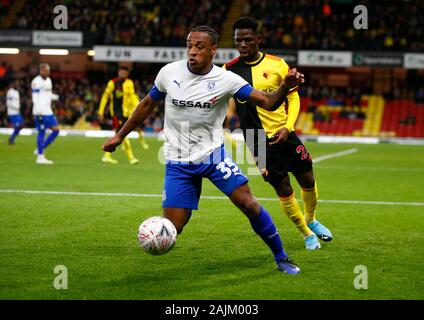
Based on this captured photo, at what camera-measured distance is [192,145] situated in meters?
6.70

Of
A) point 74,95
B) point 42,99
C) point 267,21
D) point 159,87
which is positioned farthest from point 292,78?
point 74,95

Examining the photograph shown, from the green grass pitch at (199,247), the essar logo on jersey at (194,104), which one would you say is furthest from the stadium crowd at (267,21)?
the essar logo on jersey at (194,104)

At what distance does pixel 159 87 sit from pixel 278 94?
3.66ft

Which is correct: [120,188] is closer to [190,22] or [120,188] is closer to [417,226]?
[417,226]

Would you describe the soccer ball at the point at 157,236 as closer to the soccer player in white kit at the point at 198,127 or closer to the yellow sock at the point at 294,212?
the soccer player in white kit at the point at 198,127

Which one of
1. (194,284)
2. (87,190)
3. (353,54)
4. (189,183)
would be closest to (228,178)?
(189,183)

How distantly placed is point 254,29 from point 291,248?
2.48 metres

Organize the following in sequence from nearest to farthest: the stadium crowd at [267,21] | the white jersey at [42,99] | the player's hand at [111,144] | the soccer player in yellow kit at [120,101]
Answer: the player's hand at [111,144] < the white jersey at [42,99] < the soccer player in yellow kit at [120,101] < the stadium crowd at [267,21]

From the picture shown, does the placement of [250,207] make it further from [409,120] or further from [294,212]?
[409,120]

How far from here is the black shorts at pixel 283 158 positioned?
→ 815 centimetres

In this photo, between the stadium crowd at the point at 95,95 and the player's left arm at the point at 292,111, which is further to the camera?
the stadium crowd at the point at 95,95

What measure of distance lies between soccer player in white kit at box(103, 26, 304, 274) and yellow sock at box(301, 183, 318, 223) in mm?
1818

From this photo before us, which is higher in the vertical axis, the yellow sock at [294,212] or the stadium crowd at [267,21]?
the stadium crowd at [267,21]

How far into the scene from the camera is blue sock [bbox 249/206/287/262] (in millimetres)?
6789
